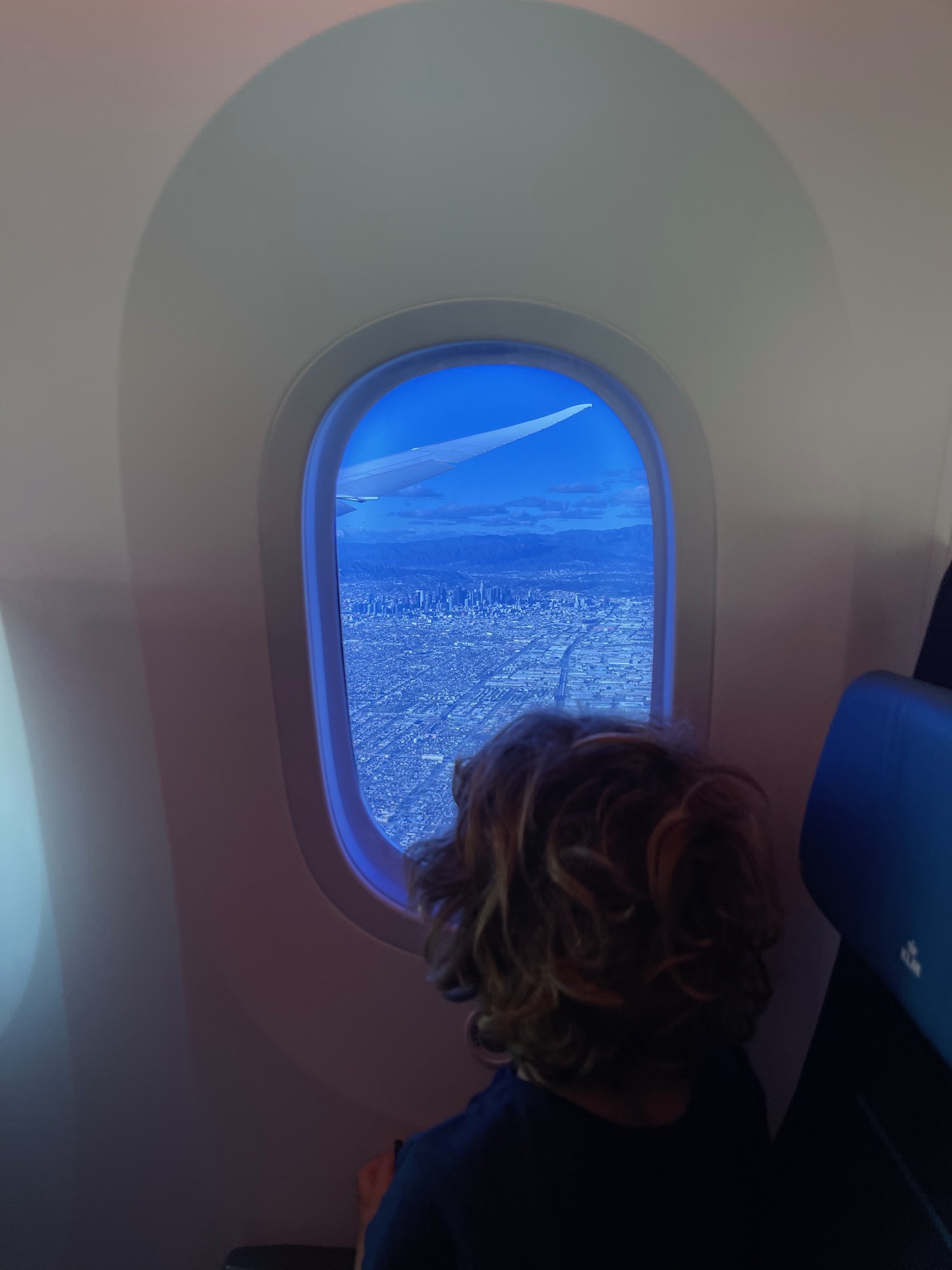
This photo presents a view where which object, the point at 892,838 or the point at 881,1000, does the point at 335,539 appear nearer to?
the point at 892,838

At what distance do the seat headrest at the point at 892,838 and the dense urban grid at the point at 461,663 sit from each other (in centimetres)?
37

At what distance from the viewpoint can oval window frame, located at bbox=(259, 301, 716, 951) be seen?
96cm

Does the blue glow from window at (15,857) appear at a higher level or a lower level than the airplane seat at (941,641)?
lower

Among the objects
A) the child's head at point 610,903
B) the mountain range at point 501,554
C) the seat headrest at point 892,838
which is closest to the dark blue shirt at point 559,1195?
the child's head at point 610,903

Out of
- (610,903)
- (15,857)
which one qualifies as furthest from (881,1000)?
(15,857)

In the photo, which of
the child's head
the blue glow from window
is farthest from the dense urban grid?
the blue glow from window

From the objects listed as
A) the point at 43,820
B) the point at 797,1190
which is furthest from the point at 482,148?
the point at 797,1190

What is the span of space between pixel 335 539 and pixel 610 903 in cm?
70

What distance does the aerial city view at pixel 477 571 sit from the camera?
1.08 meters

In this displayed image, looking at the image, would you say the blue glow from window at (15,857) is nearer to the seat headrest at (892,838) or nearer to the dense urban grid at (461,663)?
the dense urban grid at (461,663)

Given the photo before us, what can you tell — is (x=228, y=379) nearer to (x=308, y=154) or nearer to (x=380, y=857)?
(x=308, y=154)

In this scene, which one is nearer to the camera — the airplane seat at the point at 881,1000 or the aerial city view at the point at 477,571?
the airplane seat at the point at 881,1000

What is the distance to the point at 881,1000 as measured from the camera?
33.4 inches

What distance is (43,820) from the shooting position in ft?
3.77
